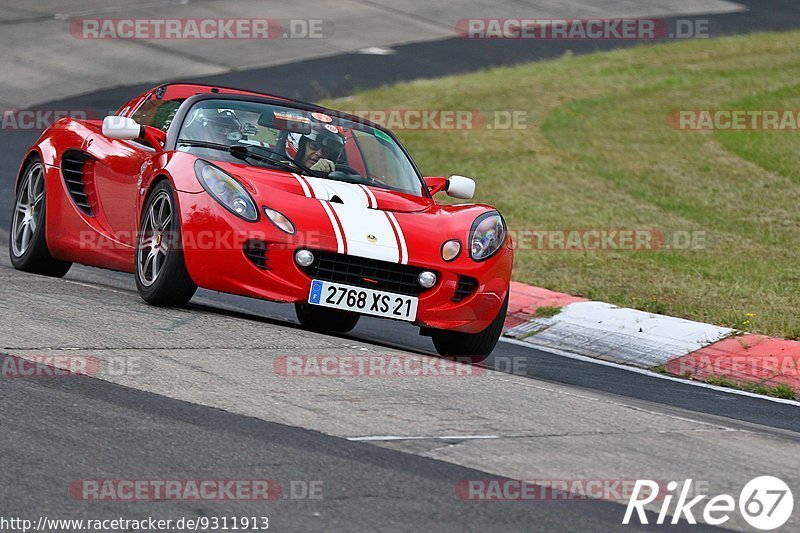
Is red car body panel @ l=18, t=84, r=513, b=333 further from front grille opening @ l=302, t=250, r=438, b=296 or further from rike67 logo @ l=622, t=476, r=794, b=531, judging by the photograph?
rike67 logo @ l=622, t=476, r=794, b=531

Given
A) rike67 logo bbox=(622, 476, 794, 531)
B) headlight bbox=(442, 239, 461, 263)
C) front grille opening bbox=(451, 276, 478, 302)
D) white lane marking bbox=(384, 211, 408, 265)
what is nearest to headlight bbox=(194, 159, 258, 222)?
white lane marking bbox=(384, 211, 408, 265)

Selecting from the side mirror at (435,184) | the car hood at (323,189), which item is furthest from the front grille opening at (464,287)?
the side mirror at (435,184)

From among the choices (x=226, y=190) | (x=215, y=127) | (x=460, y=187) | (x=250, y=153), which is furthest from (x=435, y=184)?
(x=226, y=190)

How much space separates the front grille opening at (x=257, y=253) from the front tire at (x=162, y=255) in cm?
38

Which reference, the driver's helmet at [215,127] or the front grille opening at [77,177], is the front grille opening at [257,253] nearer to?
the driver's helmet at [215,127]

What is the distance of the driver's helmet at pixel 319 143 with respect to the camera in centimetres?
851

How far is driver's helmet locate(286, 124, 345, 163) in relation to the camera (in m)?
8.51

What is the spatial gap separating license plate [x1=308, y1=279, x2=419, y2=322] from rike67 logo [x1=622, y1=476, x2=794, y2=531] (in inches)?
102

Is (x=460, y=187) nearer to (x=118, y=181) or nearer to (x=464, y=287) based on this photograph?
(x=464, y=287)

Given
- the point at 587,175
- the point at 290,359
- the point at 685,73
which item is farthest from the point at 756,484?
the point at 685,73

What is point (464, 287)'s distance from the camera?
304 inches

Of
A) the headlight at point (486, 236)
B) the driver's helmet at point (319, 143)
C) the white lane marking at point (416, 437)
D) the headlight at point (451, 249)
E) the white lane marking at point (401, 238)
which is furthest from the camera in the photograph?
the driver's helmet at point (319, 143)

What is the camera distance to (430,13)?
1065 inches

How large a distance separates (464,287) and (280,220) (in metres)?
1.10
